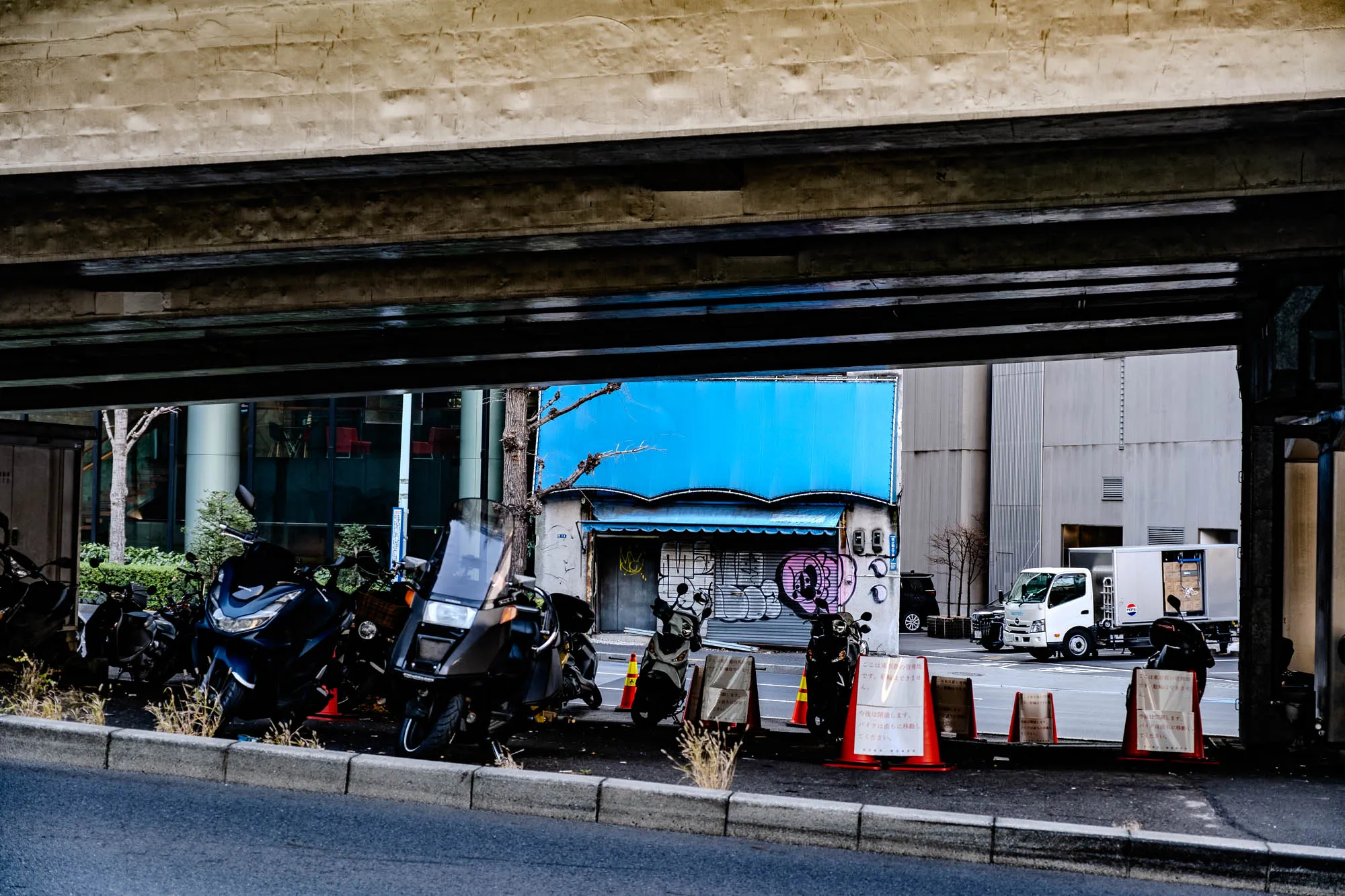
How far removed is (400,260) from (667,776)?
4633mm

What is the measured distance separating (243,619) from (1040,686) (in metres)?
16.0

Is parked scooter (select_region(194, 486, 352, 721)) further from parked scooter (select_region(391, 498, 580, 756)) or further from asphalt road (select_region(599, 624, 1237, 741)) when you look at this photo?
asphalt road (select_region(599, 624, 1237, 741))

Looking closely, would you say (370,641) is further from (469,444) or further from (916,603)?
(916,603)

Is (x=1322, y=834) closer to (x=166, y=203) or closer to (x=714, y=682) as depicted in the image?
(x=714, y=682)

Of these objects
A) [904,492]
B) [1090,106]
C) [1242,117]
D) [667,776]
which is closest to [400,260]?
[667,776]

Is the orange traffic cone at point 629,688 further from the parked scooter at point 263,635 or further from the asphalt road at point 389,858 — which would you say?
the asphalt road at point 389,858

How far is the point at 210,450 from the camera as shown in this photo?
37.3 meters

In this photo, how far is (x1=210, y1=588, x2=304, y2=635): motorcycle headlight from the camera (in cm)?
948

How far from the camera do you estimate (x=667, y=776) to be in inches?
379

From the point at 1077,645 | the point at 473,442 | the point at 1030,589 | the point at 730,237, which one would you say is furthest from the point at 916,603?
the point at 730,237

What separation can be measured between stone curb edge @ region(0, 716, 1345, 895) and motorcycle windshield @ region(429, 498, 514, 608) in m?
1.20

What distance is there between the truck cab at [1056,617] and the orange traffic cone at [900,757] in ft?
65.6

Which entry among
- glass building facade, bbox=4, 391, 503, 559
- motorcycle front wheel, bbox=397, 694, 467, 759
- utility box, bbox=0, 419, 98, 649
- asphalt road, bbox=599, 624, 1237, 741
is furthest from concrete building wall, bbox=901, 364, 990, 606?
motorcycle front wheel, bbox=397, 694, 467, 759

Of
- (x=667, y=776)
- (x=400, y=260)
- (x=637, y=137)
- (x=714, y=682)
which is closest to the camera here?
(x=637, y=137)
